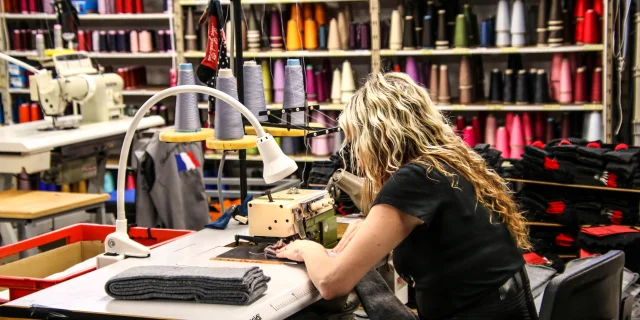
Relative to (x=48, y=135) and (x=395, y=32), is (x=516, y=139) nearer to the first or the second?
(x=395, y=32)

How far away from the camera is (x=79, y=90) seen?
516 cm

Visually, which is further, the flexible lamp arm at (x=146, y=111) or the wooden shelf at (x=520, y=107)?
the wooden shelf at (x=520, y=107)

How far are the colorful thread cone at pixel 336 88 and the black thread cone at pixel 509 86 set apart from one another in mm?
1243

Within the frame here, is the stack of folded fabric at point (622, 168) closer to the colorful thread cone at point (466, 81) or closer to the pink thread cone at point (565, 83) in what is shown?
the pink thread cone at point (565, 83)

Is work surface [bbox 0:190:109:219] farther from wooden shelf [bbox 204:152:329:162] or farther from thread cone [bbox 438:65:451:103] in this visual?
thread cone [bbox 438:65:451:103]

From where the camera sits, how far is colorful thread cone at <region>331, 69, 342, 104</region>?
20.6ft

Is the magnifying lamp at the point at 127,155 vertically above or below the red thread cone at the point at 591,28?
below

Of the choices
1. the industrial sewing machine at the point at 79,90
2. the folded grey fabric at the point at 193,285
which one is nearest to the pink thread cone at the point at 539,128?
the industrial sewing machine at the point at 79,90

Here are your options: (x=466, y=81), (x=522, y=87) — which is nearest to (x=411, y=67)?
(x=466, y=81)

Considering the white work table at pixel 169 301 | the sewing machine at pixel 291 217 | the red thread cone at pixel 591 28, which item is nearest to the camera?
the white work table at pixel 169 301

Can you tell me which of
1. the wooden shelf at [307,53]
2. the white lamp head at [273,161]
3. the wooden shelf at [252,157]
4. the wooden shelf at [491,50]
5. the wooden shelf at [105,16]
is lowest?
the wooden shelf at [252,157]

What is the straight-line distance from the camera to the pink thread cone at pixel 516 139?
580 cm

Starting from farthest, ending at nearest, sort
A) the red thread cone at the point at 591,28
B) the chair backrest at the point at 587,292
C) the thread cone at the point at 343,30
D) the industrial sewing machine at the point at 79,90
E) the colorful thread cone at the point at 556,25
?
the thread cone at the point at 343,30, the colorful thread cone at the point at 556,25, the red thread cone at the point at 591,28, the industrial sewing machine at the point at 79,90, the chair backrest at the point at 587,292

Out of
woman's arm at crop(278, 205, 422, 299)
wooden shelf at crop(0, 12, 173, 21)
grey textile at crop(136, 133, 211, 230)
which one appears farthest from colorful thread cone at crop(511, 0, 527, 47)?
woman's arm at crop(278, 205, 422, 299)
